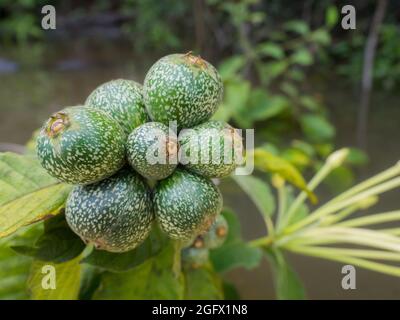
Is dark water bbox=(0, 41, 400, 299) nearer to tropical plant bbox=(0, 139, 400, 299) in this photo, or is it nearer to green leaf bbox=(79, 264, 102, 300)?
tropical plant bbox=(0, 139, 400, 299)

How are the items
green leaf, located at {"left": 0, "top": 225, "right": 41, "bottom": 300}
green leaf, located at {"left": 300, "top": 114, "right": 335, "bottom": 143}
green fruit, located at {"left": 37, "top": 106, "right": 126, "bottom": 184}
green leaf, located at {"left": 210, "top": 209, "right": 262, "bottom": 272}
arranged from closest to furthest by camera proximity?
green fruit, located at {"left": 37, "top": 106, "right": 126, "bottom": 184} < green leaf, located at {"left": 0, "top": 225, "right": 41, "bottom": 300} < green leaf, located at {"left": 210, "top": 209, "right": 262, "bottom": 272} < green leaf, located at {"left": 300, "top": 114, "right": 335, "bottom": 143}

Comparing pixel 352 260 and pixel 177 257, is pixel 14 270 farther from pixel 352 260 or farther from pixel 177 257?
pixel 352 260

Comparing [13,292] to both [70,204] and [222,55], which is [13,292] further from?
[222,55]

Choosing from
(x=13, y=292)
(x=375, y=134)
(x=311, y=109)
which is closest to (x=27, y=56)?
(x=311, y=109)

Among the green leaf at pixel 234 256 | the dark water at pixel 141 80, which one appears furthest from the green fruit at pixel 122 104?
the dark water at pixel 141 80

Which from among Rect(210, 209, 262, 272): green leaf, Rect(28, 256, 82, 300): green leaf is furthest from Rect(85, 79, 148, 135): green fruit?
Rect(210, 209, 262, 272): green leaf

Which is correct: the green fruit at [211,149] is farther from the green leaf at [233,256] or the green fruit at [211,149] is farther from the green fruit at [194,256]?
the green leaf at [233,256]
